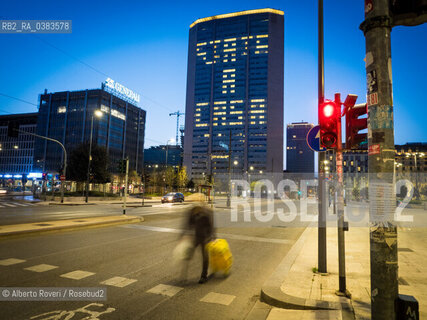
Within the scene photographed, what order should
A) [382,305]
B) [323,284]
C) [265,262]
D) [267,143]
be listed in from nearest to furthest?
[382,305], [323,284], [265,262], [267,143]

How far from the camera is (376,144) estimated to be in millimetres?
2656

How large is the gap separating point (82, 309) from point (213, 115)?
168052 mm

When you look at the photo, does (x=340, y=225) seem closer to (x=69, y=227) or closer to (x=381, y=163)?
(x=381, y=163)

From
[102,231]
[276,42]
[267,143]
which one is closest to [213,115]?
[267,143]

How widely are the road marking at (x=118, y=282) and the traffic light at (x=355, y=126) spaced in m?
5.04

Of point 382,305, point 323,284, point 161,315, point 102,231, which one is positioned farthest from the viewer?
point 102,231

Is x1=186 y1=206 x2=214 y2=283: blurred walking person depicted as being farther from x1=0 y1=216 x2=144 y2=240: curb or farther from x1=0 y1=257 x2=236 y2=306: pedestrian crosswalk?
x1=0 y1=216 x2=144 y2=240: curb

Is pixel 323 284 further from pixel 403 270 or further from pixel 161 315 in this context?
pixel 161 315

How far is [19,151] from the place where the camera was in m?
105

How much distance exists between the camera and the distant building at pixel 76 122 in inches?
3723

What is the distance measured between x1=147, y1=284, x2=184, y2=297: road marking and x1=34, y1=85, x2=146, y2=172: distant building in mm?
94907

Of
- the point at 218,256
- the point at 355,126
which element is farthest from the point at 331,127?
the point at 218,256

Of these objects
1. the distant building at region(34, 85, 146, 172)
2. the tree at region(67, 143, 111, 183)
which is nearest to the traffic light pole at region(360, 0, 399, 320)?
the tree at region(67, 143, 111, 183)

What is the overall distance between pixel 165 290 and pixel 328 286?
10.6 ft
